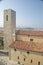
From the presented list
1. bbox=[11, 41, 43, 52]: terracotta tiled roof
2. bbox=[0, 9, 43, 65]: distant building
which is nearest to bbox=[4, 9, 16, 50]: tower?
bbox=[0, 9, 43, 65]: distant building

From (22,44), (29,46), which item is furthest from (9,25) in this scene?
(29,46)

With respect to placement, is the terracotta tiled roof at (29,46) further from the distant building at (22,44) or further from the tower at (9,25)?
the tower at (9,25)

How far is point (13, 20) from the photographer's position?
28.1 metres

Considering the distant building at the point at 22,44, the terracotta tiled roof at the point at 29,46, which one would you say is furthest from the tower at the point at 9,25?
the terracotta tiled roof at the point at 29,46

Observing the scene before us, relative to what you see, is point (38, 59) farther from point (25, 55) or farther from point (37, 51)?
point (25, 55)

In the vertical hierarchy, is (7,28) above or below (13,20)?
below

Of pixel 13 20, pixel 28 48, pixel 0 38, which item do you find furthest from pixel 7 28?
pixel 28 48

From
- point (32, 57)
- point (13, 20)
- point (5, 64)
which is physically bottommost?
point (5, 64)

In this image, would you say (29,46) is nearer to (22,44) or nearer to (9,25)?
(22,44)

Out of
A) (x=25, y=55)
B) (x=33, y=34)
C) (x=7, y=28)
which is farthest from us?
(x=7, y=28)

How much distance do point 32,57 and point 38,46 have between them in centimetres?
238

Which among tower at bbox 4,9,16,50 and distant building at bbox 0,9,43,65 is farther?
tower at bbox 4,9,16,50

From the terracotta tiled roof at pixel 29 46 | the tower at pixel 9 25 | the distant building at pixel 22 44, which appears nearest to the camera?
the distant building at pixel 22 44

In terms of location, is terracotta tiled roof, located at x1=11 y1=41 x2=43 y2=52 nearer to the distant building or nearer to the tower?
the distant building
